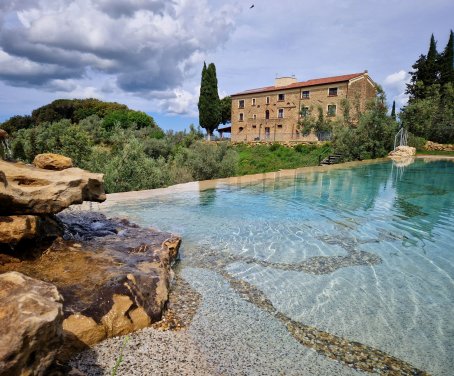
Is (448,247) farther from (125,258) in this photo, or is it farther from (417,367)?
(125,258)

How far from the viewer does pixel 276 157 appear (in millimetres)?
28641

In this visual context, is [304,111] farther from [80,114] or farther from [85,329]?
[85,329]

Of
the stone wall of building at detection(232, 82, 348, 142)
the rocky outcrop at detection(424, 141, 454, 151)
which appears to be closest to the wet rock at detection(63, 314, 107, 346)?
the rocky outcrop at detection(424, 141, 454, 151)

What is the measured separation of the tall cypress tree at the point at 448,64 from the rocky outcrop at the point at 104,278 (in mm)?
39444

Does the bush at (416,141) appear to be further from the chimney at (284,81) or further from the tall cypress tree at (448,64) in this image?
the chimney at (284,81)

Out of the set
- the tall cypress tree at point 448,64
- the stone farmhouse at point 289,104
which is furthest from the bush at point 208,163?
the tall cypress tree at point 448,64

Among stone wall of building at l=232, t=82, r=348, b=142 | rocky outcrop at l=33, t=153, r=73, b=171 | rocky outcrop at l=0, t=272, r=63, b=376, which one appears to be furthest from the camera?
stone wall of building at l=232, t=82, r=348, b=142

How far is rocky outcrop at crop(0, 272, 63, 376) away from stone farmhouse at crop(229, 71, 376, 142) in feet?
110

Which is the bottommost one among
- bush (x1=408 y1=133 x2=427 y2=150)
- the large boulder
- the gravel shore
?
the gravel shore

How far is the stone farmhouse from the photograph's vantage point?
3503 cm

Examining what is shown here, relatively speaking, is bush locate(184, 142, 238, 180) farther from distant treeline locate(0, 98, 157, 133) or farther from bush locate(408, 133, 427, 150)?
distant treeline locate(0, 98, 157, 133)

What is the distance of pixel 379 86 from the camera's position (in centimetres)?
2420

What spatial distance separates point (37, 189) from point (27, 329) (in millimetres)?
2413

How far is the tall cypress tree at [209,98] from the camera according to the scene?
41219mm
